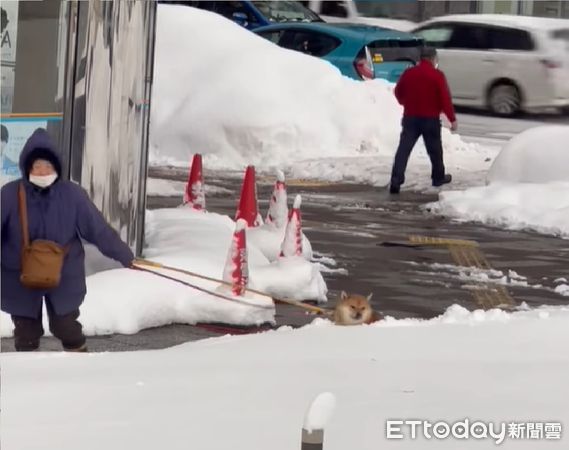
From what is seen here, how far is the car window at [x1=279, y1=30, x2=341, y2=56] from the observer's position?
77.1 ft

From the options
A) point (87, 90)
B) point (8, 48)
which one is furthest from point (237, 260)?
point (8, 48)

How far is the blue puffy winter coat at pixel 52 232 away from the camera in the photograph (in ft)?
23.6

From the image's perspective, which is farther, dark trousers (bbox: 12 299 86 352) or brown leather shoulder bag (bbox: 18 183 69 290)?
dark trousers (bbox: 12 299 86 352)

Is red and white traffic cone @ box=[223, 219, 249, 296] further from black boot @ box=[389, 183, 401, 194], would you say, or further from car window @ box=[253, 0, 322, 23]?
car window @ box=[253, 0, 322, 23]

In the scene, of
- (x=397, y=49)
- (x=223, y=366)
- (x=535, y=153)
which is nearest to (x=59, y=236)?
(x=223, y=366)

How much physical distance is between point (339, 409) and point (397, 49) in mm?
18509

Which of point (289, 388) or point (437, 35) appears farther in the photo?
point (437, 35)

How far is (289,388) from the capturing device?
6.44 meters

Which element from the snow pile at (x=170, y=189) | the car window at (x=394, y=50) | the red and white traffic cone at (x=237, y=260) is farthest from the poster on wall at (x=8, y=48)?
the car window at (x=394, y=50)

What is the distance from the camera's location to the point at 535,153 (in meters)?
16.0

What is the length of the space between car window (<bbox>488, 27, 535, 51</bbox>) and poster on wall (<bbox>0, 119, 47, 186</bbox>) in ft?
59.6

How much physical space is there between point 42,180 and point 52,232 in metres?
0.26

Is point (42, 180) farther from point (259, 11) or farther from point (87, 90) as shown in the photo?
point (259, 11)

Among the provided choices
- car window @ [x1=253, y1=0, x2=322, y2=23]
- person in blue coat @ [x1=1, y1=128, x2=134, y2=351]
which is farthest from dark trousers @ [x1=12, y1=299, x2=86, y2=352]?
car window @ [x1=253, y1=0, x2=322, y2=23]
